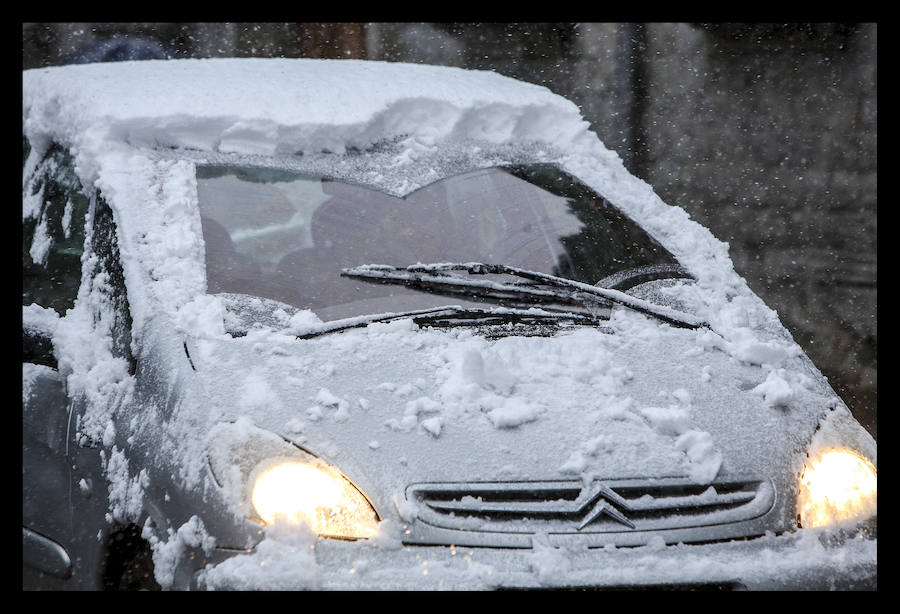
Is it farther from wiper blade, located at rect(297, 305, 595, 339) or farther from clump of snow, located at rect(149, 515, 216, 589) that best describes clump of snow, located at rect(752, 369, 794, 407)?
clump of snow, located at rect(149, 515, 216, 589)

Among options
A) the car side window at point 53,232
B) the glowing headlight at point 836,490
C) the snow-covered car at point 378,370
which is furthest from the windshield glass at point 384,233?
the glowing headlight at point 836,490

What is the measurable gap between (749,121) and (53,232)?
6.27 meters

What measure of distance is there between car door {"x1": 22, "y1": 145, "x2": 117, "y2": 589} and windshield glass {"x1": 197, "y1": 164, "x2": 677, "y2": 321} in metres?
0.60

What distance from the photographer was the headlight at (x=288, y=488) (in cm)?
214

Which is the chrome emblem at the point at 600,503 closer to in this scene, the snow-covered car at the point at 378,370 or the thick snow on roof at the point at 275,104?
the snow-covered car at the point at 378,370

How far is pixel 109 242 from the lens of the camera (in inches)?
113

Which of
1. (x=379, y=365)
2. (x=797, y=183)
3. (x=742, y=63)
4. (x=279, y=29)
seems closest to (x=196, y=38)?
(x=279, y=29)

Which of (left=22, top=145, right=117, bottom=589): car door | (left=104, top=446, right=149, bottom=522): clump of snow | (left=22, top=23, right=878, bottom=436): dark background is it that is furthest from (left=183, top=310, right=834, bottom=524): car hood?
(left=22, top=23, right=878, bottom=436): dark background

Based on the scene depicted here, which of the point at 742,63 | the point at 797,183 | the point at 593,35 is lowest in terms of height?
the point at 797,183

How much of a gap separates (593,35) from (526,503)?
7384mm

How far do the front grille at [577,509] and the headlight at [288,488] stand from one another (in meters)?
0.17

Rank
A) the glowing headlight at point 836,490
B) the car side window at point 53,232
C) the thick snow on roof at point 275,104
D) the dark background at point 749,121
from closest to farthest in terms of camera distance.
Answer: the glowing headlight at point 836,490, the car side window at point 53,232, the thick snow on roof at point 275,104, the dark background at point 749,121

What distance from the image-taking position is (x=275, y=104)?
11.0 ft

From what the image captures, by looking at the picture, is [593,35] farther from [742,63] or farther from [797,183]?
[797,183]
